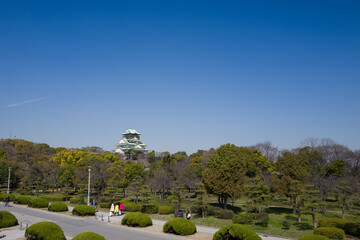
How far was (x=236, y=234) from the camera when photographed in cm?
1223

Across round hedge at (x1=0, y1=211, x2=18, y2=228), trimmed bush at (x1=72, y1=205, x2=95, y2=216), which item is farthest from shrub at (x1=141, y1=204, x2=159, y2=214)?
round hedge at (x1=0, y1=211, x2=18, y2=228)

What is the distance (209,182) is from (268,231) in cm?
702

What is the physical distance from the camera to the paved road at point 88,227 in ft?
49.0

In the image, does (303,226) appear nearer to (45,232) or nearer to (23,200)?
(45,232)

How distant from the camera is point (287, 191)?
23.9m

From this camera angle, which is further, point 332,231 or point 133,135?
point 133,135

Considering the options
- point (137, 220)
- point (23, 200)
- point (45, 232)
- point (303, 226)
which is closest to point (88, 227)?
point (137, 220)

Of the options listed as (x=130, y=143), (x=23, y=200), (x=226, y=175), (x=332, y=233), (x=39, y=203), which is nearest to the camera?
(x=332, y=233)

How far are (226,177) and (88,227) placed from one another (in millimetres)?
11530

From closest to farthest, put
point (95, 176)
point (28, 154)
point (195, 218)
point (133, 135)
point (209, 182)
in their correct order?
point (195, 218) < point (209, 182) < point (95, 176) < point (28, 154) < point (133, 135)

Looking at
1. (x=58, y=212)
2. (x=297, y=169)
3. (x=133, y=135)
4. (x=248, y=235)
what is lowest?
(x=58, y=212)

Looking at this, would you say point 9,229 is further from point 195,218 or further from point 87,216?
point 195,218

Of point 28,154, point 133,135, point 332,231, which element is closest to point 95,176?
point 332,231

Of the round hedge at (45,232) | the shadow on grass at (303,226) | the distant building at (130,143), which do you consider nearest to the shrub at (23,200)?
the round hedge at (45,232)
